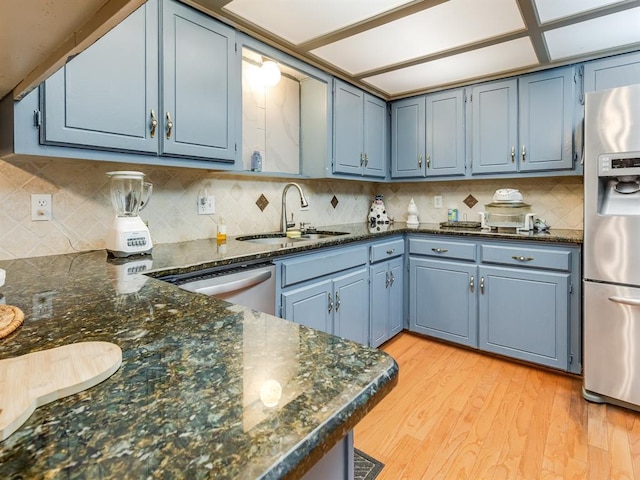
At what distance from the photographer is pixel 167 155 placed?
167cm

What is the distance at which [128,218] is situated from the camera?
1580mm

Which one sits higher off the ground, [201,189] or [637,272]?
[201,189]

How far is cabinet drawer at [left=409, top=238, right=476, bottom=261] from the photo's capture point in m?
2.63

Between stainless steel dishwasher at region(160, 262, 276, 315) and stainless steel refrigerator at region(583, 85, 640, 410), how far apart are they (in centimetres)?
177

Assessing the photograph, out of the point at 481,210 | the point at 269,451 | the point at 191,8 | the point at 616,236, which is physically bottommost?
the point at 269,451

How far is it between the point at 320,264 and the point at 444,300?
1.22 metres

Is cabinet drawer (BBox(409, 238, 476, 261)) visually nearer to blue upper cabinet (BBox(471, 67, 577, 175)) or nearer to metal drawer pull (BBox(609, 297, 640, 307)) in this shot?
blue upper cabinet (BBox(471, 67, 577, 175))

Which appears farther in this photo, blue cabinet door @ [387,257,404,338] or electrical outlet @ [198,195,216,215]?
blue cabinet door @ [387,257,404,338]

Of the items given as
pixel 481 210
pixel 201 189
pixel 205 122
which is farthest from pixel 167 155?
pixel 481 210

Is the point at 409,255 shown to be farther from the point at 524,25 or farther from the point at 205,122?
the point at 205,122

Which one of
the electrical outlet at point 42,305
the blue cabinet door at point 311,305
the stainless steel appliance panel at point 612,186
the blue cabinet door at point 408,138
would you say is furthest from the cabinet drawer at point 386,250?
the electrical outlet at point 42,305

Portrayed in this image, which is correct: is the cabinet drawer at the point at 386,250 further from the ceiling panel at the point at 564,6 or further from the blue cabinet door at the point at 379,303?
the ceiling panel at the point at 564,6

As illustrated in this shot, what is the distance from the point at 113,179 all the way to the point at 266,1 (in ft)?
3.67

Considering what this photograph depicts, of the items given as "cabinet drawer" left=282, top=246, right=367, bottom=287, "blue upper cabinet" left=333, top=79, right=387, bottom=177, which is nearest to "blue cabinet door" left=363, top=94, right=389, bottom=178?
"blue upper cabinet" left=333, top=79, right=387, bottom=177
